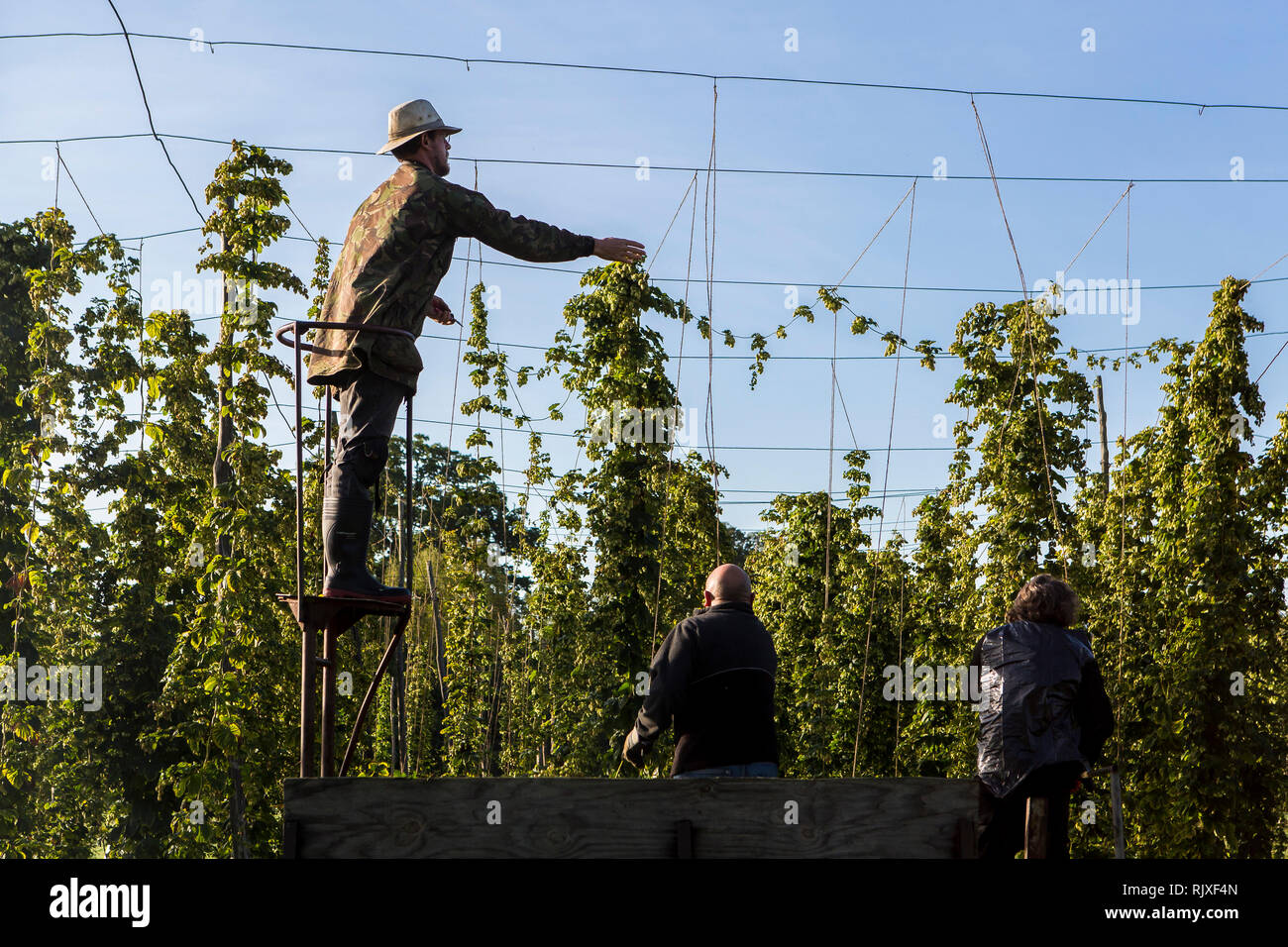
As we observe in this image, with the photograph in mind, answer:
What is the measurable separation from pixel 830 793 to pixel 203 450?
9570mm

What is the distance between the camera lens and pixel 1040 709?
3.90 meters

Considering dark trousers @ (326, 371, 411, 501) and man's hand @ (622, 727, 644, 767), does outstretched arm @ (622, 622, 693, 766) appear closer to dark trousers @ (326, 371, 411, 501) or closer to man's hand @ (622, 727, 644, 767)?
man's hand @ (622, 727, 644, 767)

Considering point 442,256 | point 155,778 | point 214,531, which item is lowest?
point 155,778

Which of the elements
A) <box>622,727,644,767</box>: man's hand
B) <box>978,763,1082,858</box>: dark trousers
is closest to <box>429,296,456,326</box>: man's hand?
<box>622,727,644,767</box>: man's hand

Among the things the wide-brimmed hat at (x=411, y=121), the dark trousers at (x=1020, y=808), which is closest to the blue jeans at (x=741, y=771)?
the dark trousers at (x=1020, y=808)

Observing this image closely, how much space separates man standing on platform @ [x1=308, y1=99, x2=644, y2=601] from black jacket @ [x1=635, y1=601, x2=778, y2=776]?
87 cm

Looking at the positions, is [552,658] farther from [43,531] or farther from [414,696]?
[414,696]

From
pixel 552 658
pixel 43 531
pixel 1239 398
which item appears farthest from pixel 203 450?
pixel 1239 398

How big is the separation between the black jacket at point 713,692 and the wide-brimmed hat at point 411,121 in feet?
5.85

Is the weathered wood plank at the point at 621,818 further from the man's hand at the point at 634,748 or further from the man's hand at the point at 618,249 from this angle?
the man's hand at the point at 618,249

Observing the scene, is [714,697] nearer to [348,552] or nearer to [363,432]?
[348,552]

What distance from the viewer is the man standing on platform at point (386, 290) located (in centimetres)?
383
